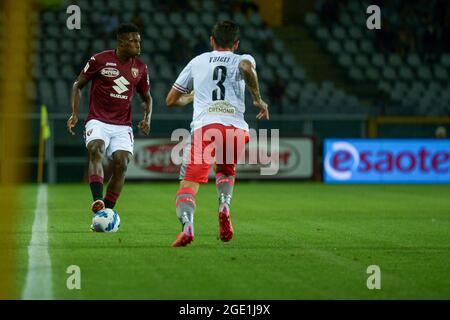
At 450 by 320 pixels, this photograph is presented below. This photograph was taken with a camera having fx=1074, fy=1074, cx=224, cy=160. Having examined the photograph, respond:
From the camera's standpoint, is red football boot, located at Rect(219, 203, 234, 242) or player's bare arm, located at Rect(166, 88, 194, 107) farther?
player's bare arm, located at Rect(166, 88, 194, 107)

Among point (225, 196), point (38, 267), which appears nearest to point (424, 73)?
point (225, 196)

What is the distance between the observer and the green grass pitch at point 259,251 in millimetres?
7320

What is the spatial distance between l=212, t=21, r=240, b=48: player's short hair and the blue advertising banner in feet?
51.8

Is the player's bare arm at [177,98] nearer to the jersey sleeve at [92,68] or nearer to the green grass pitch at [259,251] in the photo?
the green grass pitch at [259,251]

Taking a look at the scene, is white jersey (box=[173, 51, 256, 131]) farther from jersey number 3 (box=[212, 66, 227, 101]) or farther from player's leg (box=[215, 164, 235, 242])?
player's leg (box=[215, 164, 235, 242])

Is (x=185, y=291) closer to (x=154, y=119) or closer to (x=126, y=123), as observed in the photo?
(x=126, y=123)

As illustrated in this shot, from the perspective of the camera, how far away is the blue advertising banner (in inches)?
1026

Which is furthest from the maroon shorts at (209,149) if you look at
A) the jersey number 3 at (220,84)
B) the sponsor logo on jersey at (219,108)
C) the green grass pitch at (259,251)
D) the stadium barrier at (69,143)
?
the stadium barrier at (69,143)

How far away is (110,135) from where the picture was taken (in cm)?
1215

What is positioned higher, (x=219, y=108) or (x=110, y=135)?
(x=219, y=108)

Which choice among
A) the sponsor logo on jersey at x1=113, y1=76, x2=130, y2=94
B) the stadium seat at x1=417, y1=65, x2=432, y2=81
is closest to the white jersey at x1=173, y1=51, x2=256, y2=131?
the sponsor logo on jersey at x1=113, y1=76, x2=130, y2=94

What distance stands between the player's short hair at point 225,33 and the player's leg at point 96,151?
218cm

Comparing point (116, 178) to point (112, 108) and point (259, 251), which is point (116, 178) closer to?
point (112, 108)

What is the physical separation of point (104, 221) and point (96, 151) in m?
0.89
